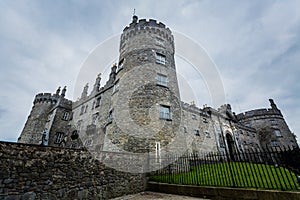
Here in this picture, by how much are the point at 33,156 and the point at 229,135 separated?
A: 2892cm

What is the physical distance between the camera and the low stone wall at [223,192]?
4.43 m

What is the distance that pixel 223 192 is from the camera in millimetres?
5723

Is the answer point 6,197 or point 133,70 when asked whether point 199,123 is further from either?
point 6,197

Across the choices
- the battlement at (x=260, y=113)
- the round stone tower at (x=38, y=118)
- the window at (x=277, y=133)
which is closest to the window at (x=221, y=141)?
the battlement at (x=260, y=113)

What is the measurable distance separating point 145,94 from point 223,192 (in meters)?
8.51

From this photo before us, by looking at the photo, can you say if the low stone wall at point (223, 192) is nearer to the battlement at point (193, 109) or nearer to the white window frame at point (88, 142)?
the white window frame at point (88, 142)

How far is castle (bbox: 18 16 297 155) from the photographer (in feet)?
38.2

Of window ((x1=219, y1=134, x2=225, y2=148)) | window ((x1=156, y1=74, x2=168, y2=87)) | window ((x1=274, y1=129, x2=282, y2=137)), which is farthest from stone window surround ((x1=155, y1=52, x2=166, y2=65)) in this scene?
window ((x1=274, y1=129, x2=282, y2=137))

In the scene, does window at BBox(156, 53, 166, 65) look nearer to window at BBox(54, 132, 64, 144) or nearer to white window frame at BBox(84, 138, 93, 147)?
white window frame at BBox(84, 138, 93, 147)

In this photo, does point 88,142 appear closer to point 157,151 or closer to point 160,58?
point 157,151

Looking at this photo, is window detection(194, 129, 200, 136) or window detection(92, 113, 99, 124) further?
window detection(194, 129, 200, 136)

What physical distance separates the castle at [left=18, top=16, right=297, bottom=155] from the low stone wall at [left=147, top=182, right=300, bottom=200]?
3261mm

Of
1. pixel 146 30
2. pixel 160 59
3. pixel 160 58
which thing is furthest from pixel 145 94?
pixel 146 30

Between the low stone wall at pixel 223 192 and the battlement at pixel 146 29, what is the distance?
45.2 ft
